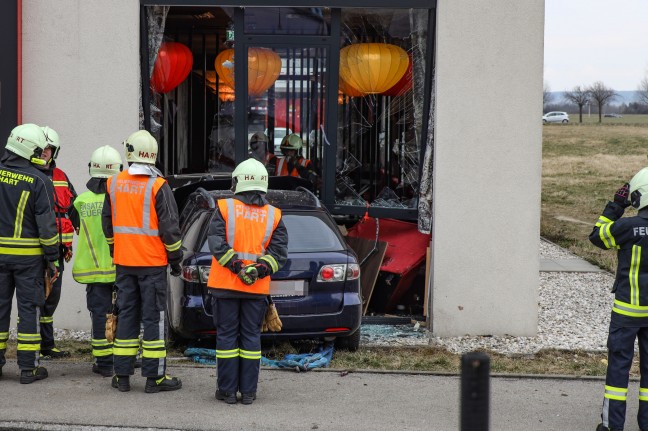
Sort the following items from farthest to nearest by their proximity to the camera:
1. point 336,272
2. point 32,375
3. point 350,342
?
1. point 350,342
2. point 336,272
3. point 32,375

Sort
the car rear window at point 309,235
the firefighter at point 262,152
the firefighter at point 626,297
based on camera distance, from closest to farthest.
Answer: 1. the firefighter at point 626,297
2. the car rear window at point 309,235
3. the firefighter at point 262,152

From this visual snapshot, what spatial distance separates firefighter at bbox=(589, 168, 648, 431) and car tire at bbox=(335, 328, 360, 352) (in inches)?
112

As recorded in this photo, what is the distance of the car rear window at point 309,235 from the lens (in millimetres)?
8312

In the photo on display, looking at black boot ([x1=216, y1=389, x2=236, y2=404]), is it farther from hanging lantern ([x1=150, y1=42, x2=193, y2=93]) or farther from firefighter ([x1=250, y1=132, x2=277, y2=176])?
hanging lantern ([x1=150, y1=42, x2=193, y2=93])

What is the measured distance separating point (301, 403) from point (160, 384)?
1.06 metres

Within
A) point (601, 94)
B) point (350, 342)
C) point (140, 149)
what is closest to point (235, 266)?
point (140, 149)

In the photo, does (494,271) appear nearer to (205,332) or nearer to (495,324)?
(495,324)

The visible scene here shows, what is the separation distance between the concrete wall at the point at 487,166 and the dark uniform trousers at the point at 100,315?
3.41m

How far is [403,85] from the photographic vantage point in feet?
34.4

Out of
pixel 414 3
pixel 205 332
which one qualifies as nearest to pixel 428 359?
pixel 205 332

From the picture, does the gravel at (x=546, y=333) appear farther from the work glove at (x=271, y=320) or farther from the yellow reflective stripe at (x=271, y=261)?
the yellow reflective stripe at (x=271, y=261)

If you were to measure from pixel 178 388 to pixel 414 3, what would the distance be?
15.3ft

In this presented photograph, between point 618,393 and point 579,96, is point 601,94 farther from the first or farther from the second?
point 618,393

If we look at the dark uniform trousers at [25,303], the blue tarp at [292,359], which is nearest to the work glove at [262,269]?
the blue tarp at [292,359]
